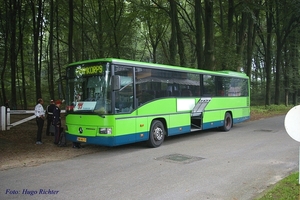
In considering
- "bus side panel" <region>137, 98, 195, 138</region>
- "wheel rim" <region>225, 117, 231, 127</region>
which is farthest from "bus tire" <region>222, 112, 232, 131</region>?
"bus side panel" <region>137, 98, 195, 138</region>

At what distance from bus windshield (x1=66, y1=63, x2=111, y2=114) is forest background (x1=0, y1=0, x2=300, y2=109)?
8.27 metres

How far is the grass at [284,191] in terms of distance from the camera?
480cm

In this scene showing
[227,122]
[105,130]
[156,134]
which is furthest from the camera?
[227,122]

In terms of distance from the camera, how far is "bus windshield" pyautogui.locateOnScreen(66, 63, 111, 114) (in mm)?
8805

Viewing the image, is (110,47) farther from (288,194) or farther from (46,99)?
(288,194)

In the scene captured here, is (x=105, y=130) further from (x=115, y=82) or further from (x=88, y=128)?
(x=115, y=82)

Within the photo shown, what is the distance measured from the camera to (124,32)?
26828 millimetres

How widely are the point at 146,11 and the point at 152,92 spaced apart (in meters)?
17.2

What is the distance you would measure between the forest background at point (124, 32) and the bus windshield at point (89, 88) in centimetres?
827

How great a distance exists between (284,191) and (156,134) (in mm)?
5808

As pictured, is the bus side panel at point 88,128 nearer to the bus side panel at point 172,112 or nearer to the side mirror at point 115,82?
the side mirror at point 115,82

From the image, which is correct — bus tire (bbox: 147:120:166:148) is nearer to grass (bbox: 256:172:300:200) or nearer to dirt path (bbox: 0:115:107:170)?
dirt path (bbox: 0:115:107:170)

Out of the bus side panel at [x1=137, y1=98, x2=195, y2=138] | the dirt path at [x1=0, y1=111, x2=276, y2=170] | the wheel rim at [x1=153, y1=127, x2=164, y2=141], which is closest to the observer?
the dirt path at [x1=0, y1=111, x2=276, y2=170]

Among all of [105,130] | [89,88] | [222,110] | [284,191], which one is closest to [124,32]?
[222,110]
